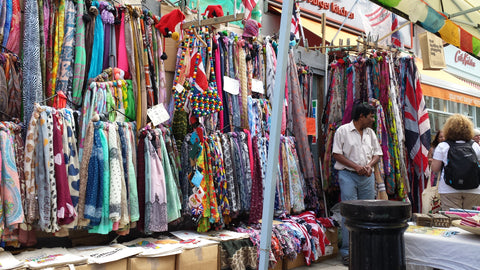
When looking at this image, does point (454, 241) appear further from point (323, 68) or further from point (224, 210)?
point (323, 68)

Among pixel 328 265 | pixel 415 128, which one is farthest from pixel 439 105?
pixel 328 265

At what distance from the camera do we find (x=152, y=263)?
3.10 meters

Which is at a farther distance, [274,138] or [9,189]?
[9,189]

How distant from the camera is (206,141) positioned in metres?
3.79

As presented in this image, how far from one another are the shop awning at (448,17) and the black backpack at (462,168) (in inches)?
41.2

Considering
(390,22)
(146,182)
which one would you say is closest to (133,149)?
(146,182)

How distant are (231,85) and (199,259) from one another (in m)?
1.68

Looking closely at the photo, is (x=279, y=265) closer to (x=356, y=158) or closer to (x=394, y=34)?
(x=356, y=158)

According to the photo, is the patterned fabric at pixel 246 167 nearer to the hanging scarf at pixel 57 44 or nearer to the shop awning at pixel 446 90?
the hanging scarf at pixel 57 44

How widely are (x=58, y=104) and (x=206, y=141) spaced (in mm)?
1280

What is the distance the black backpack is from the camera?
3.65 meters

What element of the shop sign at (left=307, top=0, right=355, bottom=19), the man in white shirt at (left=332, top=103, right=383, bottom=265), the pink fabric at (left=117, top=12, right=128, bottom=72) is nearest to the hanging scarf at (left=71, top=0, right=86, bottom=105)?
the pink fabric at (left=117, top=12, right=128, bottom=72)

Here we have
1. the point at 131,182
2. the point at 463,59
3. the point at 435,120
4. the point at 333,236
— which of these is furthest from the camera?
the point at 463,59

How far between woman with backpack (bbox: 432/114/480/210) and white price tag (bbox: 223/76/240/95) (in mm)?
1936
